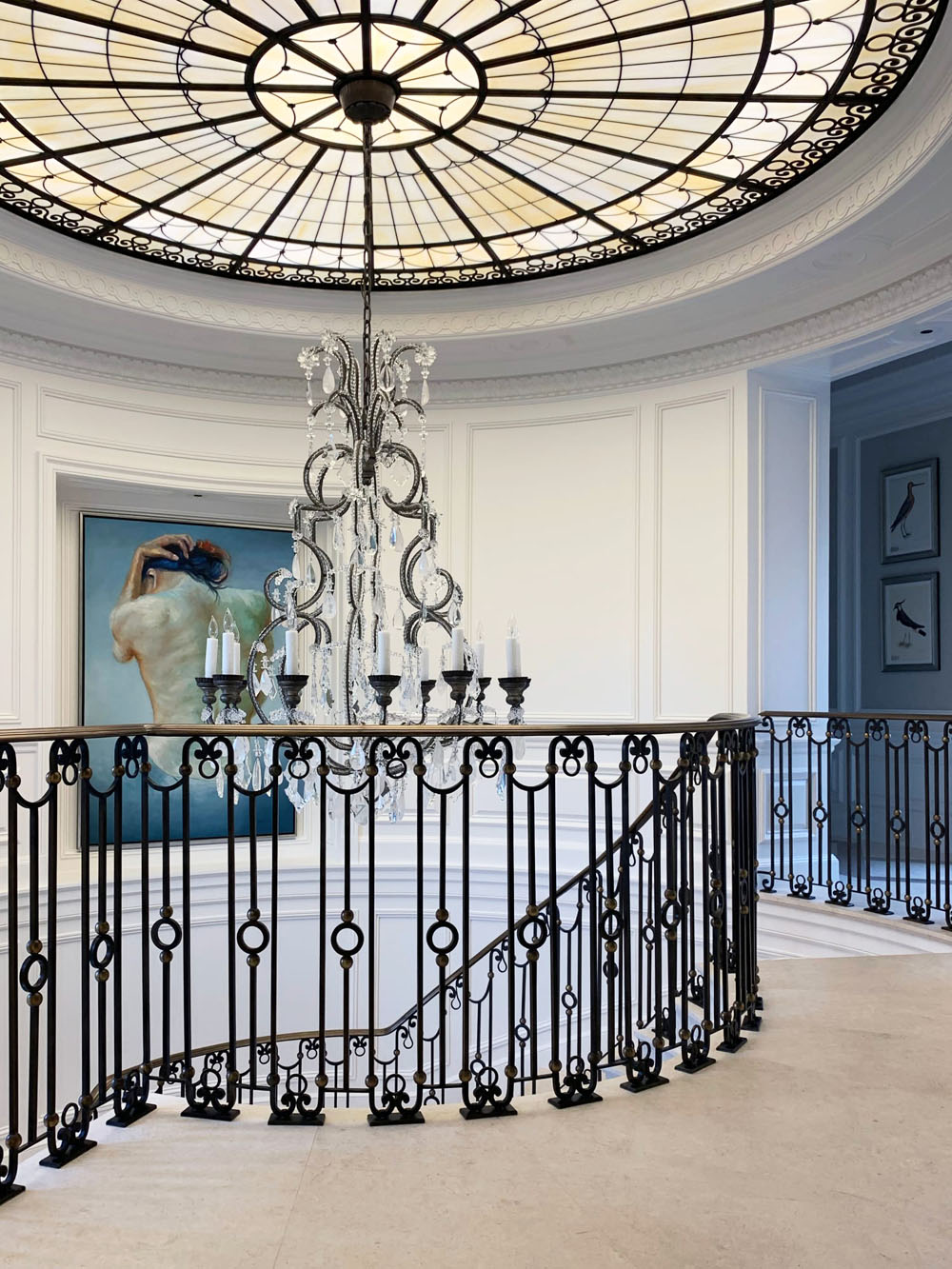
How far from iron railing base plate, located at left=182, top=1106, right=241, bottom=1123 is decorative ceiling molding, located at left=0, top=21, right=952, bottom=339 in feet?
15.5

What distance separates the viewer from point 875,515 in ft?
30.9

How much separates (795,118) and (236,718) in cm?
367

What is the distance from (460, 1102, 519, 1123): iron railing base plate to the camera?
2.96 m

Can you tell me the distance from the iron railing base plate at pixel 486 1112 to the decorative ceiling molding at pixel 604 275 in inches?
170

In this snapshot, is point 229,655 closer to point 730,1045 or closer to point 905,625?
point 730,1045

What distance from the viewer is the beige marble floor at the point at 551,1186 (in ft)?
7.38

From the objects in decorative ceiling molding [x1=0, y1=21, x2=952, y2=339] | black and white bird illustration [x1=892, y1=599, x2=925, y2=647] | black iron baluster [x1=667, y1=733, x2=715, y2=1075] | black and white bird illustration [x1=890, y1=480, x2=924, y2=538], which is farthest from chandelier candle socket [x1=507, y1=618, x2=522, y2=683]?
black and white bird illustration [x1=890, y1=480, x2=924, y2=538]

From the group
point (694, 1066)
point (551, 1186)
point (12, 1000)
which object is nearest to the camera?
point (551, 1186)

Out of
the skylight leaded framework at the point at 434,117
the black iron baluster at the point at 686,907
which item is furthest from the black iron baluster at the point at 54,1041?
the skylight leaded framework at the point at 434,117

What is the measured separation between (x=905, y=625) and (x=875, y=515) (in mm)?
1112

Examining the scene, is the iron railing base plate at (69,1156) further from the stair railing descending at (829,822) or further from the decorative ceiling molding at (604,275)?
the decorative ceiling molding at (604,275)

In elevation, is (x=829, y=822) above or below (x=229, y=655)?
below

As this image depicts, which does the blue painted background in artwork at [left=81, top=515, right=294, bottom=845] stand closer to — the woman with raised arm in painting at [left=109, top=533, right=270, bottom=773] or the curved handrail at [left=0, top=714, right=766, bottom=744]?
the woman with raised arm in painting at [left=109, top=533, right=270, bottom=773]

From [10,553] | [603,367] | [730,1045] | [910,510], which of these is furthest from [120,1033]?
[910,510]
